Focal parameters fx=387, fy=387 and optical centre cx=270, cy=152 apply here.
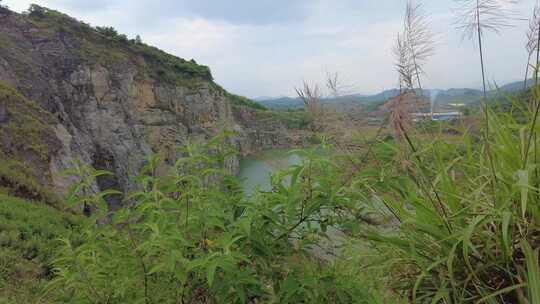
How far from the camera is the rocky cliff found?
12.4 metres

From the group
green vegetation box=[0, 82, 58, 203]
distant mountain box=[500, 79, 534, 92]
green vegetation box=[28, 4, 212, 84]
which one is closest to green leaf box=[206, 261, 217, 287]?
distant mountain box=[500, 79, 534, 92]

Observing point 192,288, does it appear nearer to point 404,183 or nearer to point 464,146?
point 404,183

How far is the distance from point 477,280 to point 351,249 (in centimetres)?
56

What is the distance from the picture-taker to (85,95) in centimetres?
2641

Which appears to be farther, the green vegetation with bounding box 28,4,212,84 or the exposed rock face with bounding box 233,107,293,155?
the green vegetation with bounding box 28,4,212,84

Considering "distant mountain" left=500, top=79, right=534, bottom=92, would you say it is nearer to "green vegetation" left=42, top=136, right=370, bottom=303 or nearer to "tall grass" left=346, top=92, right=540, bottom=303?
"tall grass" left=346, top=92, right=540, bottom=303

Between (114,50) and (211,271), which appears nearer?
(211,271)

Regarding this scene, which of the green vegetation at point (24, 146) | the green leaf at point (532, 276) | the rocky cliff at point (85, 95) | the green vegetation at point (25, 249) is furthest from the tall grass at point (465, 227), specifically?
the rocky cliff at point (85, 95)

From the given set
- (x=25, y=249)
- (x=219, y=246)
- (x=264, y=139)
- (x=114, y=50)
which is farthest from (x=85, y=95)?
(x=219, y=246)

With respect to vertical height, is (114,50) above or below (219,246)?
above

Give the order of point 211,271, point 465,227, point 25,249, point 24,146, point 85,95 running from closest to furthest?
1. point 211,271
2. point 465,227
3. point 25,249
4. point 24,146
5. point 85,95

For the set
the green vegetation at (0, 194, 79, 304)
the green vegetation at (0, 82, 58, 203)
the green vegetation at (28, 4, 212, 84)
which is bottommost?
the green vegetation at (0, 194, 79, 304)

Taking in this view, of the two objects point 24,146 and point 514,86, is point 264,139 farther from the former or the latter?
point 24,146

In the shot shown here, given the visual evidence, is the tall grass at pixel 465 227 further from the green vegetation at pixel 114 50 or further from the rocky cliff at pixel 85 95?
the green vegetation at pixel 114 50
